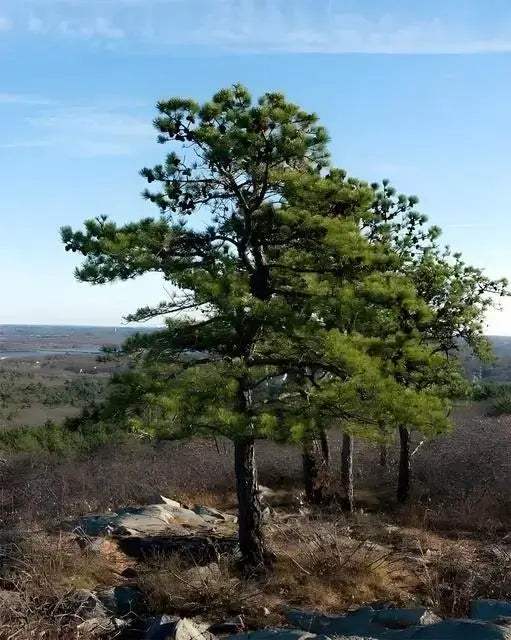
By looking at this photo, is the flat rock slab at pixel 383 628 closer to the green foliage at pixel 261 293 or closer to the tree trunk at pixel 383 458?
the green foliage at pixel 261 293

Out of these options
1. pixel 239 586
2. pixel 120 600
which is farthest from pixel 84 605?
pixel 239 586

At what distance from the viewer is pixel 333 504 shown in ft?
50.5

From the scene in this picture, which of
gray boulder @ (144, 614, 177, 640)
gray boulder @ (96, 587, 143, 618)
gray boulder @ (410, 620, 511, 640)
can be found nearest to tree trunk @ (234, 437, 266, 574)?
gray boulder @ (96, 587, 143, 618)

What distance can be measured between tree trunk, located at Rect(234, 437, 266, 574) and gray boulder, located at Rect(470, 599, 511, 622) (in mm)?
3648

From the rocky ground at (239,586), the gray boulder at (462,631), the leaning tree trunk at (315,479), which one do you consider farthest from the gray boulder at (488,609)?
the leaning tree trunk at (315,479)

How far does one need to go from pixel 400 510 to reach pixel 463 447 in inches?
233

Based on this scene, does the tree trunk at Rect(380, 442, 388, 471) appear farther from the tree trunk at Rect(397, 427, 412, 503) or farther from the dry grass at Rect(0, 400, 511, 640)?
the tree trunk at Rect(397, 427, 412, 503)

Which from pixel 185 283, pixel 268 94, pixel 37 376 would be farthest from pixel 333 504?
pixel 37 376

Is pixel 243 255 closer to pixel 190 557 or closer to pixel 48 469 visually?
pixel 190 557

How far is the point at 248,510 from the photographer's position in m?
10.2

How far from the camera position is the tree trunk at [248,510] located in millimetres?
10109

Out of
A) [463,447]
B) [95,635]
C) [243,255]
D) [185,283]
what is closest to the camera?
[95,635]

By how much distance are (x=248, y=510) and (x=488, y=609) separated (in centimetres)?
400

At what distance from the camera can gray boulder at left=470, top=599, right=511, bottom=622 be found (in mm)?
6914
